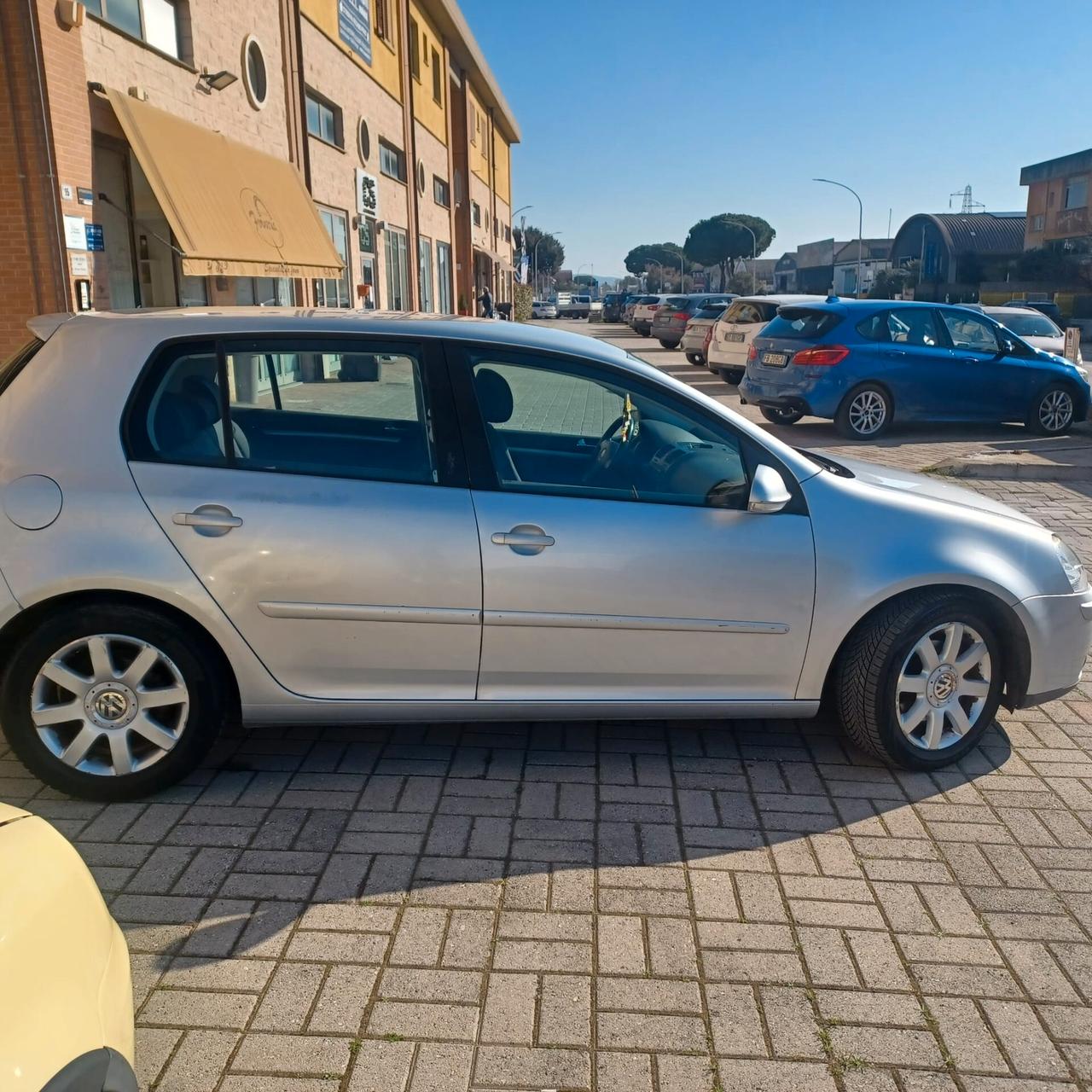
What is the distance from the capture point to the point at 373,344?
3752 millimetres

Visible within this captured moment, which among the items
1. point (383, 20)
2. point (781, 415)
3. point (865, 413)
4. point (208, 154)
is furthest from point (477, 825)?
point (383, 20)

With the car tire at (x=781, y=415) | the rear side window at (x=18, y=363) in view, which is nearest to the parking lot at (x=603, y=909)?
the rear side window at (x=18, y=363)

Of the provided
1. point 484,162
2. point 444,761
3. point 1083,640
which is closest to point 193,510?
point 444,761

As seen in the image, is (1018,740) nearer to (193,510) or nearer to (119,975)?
(193,510)

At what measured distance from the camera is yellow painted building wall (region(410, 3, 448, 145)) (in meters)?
29.6

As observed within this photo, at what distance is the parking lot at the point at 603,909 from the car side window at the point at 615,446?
1.07 metres

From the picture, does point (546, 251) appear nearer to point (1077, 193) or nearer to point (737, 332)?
point (1077, 193)

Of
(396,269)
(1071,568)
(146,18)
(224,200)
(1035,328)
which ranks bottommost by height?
(1071,568)

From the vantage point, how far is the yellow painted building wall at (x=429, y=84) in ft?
97.2

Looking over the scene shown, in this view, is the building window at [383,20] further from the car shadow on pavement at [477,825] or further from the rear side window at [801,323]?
the car shadow on pavement at [477,825]

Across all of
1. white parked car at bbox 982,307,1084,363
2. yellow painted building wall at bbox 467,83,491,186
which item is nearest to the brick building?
yellow painted building wall at bbox 467,83,491,186

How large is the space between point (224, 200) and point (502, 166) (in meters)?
45.2

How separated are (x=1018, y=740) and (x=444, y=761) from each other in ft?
7.74

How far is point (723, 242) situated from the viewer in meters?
111
